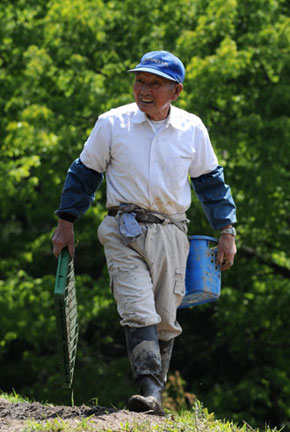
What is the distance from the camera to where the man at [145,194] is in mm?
4660

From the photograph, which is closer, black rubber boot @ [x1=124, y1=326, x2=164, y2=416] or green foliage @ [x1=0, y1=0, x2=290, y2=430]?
black rubber boot @ [x1=124, y1=326, x2=164, y2=416]

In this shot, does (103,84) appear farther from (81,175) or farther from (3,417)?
(3,417)

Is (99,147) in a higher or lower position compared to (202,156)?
higher

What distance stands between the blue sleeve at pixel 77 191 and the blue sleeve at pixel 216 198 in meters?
0.66

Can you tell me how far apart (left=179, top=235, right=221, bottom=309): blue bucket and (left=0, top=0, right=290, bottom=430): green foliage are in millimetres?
6172

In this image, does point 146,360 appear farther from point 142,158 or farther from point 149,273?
point 142,158

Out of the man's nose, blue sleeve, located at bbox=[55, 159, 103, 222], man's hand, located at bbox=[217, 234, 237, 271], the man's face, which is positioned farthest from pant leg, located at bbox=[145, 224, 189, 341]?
the man's nose

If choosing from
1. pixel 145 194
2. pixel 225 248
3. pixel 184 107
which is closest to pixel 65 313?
pixel 145 194

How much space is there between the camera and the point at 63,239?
4676mm

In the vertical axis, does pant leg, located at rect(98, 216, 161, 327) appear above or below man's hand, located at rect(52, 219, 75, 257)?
below

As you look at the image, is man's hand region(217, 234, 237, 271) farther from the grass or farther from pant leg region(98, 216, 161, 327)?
the grass

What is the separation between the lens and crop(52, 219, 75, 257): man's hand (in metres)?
4.65

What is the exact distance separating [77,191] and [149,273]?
24.4 inches

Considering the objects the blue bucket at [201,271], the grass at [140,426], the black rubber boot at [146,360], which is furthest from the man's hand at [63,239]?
the grass at [140,426]
